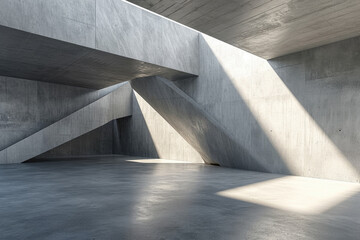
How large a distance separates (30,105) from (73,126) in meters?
2.69

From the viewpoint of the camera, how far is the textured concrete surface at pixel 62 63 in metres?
9.93

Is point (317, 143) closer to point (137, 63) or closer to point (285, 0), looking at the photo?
point (285, 0)

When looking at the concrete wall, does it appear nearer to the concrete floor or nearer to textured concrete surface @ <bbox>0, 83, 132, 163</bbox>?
the concrete floor

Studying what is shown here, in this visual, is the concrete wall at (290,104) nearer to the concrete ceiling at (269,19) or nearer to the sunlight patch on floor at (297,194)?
the concrete ceiling at (269,19)

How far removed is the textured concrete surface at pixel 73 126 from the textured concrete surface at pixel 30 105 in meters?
0.83

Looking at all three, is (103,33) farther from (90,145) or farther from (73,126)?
(90,145)

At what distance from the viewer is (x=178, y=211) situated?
5.08 meters

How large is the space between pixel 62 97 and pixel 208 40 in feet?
32.8

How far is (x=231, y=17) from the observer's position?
7.30 m

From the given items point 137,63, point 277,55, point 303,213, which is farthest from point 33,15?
point 303,213

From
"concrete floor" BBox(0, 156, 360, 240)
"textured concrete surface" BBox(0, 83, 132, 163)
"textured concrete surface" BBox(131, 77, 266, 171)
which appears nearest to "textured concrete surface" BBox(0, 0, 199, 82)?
"textured concrete surface" BBox(131, 77, 266, 171)

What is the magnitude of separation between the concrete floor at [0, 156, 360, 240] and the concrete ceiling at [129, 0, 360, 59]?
4.40m

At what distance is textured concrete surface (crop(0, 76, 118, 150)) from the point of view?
51.3 feet

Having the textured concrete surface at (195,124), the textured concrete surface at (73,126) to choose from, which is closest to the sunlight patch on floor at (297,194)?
the textured concrete surface at (195,124)
